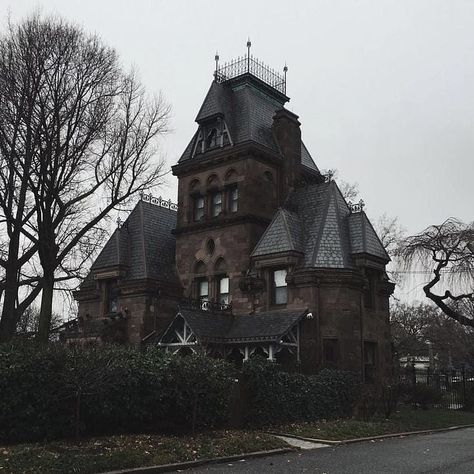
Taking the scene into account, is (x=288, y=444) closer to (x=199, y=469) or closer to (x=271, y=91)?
(x=199, y=469)

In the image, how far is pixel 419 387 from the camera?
29719 mm

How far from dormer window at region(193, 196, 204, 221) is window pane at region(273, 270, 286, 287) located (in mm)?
6251

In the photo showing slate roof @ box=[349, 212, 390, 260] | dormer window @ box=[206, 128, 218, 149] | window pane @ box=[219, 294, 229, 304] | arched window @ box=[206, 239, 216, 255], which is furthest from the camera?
dormer window @ box=[206, 128, 218, 149]

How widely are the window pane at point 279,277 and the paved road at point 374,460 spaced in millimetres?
11125

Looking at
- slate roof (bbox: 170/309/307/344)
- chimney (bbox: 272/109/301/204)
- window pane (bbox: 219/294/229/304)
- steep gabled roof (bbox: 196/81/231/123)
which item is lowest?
slate roof (bbox: 170/309/307/344)

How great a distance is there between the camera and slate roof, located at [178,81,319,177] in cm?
3272

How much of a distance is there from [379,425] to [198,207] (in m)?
16.1

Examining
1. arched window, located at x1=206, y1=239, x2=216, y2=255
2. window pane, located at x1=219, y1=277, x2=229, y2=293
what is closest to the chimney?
arched window, located at x1=206, y1=239, x2=216, y2=255

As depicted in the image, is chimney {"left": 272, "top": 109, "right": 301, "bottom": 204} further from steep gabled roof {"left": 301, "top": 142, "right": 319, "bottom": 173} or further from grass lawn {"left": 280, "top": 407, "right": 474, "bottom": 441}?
grass lawn {"left": 280, "top": 407, "right": 474, "bottom": 441}

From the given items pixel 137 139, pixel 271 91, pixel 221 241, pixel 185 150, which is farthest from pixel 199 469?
pixel 271 91

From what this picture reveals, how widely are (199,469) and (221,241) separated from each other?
1850cm

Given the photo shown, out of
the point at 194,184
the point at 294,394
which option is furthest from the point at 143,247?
the point at 294,394

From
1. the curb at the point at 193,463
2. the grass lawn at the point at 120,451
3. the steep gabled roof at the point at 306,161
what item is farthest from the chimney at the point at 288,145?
the curb at the point at 193,463

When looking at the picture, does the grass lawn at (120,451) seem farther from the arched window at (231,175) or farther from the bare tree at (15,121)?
the arched window at (231,175)
